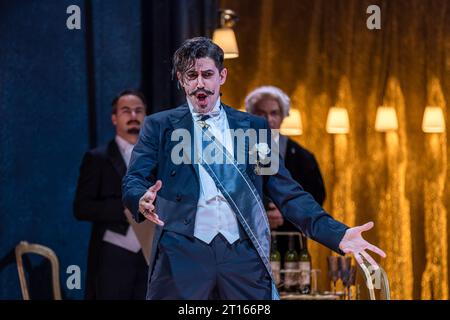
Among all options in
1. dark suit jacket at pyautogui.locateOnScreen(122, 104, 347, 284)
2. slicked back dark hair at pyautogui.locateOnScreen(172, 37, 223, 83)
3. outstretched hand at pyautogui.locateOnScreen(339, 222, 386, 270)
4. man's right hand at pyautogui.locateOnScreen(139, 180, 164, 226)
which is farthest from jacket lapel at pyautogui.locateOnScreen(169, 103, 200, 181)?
outstretched hand at pyautogui.locateOnScreen(339, 222, 386, 270)

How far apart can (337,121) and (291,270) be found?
2.27 m

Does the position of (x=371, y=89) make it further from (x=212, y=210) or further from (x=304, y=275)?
(x=212, y=210)

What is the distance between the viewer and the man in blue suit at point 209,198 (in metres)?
3.12

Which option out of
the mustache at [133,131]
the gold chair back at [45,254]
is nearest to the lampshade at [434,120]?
the mustache at [133,131]

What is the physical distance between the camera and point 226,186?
126 inches

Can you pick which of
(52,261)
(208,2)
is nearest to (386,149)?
(208,2)

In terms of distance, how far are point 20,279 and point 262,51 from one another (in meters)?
2.37

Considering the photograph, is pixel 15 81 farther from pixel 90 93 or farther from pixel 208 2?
pixel 208 2

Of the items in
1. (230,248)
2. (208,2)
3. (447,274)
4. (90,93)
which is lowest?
(447,274)

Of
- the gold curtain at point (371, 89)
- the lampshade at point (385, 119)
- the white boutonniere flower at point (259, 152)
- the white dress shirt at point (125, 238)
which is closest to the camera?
the white boutonniere flower at point (259, 152)

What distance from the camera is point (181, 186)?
323 centimetres

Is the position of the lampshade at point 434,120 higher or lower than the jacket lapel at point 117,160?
higher

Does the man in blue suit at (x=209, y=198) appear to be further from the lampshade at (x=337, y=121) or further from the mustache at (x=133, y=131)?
the lampshade at (x=337, y=121)

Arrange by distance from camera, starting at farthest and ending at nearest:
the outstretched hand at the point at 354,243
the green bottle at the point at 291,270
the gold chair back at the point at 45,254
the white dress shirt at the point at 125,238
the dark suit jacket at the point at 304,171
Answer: the gold chair back at the point at 45,254 < the dark suit jacket at the point at 304,171 < the white dress shirt at the point at 125,238 < the green bottle at the point at 291,270 < the outstretched hand at the point at 354,243
